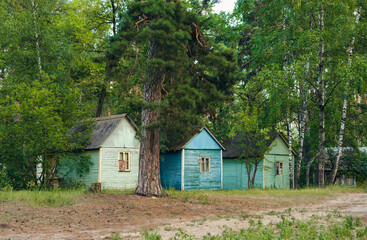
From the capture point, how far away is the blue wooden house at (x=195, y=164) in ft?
91.7

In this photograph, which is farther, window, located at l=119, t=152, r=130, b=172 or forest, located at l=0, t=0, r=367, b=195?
window, located at l=119, t=152, r=130, b=172

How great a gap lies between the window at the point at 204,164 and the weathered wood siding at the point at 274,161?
4656mm

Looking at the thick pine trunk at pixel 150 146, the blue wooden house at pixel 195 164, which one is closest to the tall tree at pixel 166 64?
the thick pine trunk at pixel 150 146

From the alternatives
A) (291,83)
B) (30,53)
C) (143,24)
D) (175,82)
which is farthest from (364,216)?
(30,53)

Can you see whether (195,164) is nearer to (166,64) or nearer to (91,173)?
(91,173)

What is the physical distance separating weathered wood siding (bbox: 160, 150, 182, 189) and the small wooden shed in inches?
112

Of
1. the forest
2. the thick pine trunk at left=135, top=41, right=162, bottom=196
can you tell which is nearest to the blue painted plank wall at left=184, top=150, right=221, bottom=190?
the forest

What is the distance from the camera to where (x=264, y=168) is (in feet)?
102

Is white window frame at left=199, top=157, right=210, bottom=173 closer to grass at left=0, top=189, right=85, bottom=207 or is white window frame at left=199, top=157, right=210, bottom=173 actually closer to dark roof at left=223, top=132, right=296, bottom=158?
dark roof at left=223, top=132, right=296, bottom=158

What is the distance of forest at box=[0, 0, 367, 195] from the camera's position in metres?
18.2

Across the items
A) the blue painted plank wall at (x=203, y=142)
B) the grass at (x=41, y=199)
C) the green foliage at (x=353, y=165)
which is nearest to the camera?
the grass at (x=41, y=199)

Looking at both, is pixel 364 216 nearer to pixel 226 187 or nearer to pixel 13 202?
pixel 13 202

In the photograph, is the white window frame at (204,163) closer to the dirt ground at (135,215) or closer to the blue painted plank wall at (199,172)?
the blue painted plank wall at (199,172)

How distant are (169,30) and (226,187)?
18895 mm
